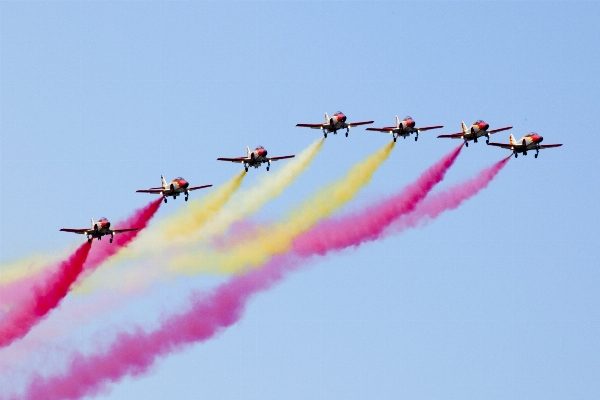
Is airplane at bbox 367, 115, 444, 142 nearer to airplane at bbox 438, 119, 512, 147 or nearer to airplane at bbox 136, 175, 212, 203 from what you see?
airplane at bbox 438, 119, 512, 147

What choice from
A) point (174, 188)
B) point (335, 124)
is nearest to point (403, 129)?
point (335, 124)

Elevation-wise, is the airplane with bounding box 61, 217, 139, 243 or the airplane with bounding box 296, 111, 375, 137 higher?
the airplane with bounding box 296, 111, 375, 137

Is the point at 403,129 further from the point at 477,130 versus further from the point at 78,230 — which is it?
the point at 78,230

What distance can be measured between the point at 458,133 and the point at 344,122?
10.5 m

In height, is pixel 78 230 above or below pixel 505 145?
below

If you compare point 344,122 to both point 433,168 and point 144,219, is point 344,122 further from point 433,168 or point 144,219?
point 144,219

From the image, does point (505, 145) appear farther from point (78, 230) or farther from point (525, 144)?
point (78, 230)

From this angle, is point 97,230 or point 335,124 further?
point 335,124

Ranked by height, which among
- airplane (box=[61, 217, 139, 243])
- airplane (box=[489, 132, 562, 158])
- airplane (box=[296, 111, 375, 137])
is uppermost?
airplane (box=[296, 111, 375, 137])

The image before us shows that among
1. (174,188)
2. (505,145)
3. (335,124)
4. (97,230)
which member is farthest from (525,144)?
(97,230)

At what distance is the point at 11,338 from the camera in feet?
360

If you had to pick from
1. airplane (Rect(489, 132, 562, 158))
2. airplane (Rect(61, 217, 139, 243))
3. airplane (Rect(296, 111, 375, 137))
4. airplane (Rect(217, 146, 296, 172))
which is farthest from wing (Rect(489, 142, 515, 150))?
airplane (Rect(61, 217, 139, 243))

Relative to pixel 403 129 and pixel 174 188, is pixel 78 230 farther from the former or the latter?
pixel 403 129

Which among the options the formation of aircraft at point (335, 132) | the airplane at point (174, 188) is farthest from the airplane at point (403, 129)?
the airplane at point (174, 188)
